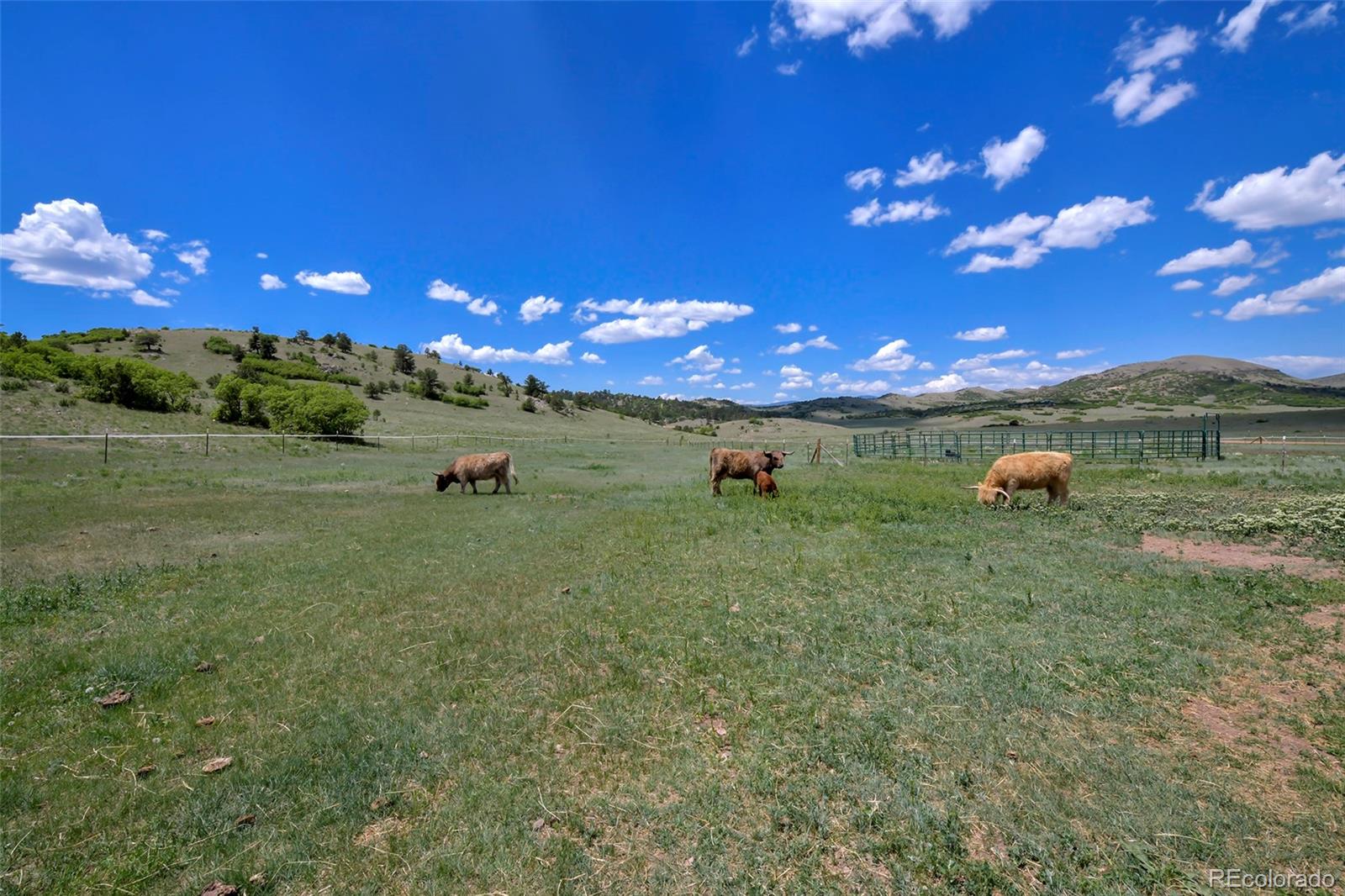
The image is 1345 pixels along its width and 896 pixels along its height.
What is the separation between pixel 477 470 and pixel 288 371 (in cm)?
5582

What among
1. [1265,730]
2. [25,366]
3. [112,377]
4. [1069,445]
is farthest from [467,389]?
[1265,730]

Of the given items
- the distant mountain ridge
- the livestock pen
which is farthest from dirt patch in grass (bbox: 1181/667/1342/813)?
the distant mountain ridge

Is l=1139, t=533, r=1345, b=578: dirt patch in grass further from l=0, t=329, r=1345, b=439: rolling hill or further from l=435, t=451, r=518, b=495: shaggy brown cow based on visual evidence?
l=0, t=329, r=1345, b=439: rolling hill

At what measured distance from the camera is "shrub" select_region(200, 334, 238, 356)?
226 feet

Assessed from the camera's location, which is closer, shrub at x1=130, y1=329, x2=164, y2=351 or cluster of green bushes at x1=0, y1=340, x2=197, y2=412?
cluster of green bushes at x1=0, y1=340, x2=197, y2=412

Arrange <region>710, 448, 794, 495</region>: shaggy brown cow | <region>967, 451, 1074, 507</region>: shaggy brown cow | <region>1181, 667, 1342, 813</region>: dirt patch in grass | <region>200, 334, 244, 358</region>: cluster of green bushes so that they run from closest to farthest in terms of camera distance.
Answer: <region>1181, 667, 1342, 813</region>: dirt patch in grass → <region>967, 451, 1074, 507</region>: shaggy brown cow → <region>710, 448, 794, 495</region>: shaggy brown cow → <region>200, 334, 244, 358</region>: cluster of green bushes

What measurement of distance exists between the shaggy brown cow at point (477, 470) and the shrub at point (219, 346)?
6896cm

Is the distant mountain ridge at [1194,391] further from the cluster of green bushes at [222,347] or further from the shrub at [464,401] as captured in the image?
the cluster of green bushes at [222,347]

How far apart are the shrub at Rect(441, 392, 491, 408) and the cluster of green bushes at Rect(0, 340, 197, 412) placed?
33267 mm

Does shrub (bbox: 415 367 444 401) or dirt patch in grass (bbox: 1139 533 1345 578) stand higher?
shrub (bbox: 415 367 444 401)

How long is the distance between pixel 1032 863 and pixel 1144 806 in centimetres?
106

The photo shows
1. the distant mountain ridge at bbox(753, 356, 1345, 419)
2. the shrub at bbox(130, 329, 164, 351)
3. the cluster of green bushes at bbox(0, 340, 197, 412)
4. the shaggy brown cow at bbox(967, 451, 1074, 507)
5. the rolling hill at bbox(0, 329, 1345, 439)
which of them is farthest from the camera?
the distant mountain ridge at bbox(753, 356, 1345, 419)

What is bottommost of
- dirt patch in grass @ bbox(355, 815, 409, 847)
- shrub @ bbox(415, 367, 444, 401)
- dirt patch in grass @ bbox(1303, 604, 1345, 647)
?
dirt patch in grass @ bbox(355, 815, 409, 847)

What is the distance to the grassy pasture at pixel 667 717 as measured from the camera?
3.29 meters
